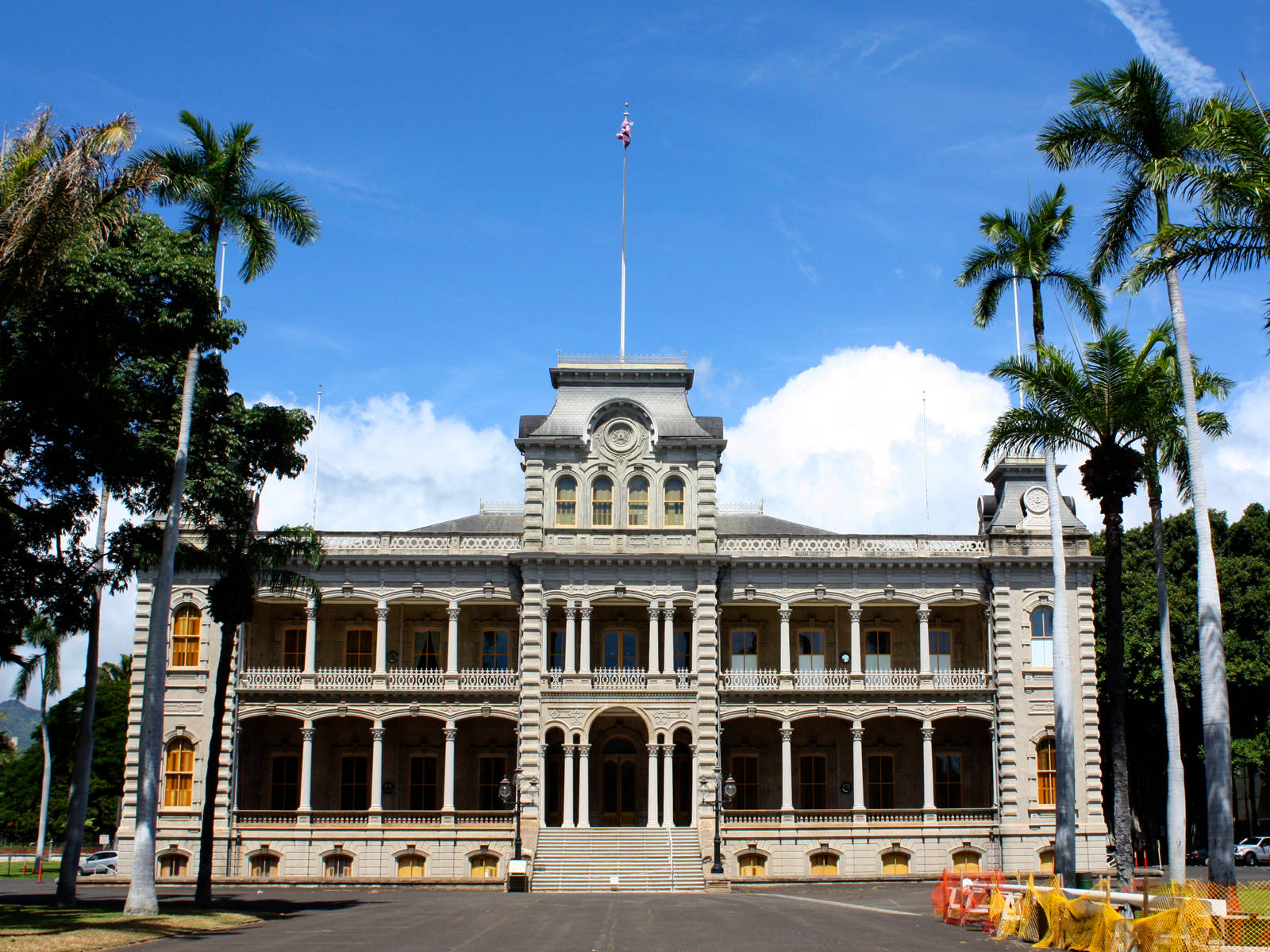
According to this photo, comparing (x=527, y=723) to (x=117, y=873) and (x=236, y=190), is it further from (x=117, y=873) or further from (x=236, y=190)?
(x=236, y=190)

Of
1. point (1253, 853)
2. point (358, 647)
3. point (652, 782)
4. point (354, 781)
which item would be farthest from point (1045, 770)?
point (358, 647)

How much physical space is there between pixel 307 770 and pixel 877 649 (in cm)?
2076

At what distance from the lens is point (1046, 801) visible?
141 feet

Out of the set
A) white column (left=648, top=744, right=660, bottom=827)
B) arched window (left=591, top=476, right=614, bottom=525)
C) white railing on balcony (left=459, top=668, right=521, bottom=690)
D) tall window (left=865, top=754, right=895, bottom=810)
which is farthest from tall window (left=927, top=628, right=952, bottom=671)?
white railing on balcony (left=459, top=668, right=521, bottom=690)

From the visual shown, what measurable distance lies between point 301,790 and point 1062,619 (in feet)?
86.0

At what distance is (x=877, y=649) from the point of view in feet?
152

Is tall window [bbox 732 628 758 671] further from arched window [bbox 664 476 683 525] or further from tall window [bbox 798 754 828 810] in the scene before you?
arched window [bbox 664 476 683 525]

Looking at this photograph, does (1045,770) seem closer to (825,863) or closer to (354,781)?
(825,863)

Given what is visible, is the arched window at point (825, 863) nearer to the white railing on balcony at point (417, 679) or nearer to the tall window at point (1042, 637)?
the tall window at point (1042, 637)

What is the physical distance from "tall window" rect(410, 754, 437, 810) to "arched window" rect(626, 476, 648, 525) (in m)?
11.3

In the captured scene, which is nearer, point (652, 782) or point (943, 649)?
point (652, 782)

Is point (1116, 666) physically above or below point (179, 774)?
above

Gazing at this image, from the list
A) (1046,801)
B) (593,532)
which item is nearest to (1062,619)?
(1046,801)

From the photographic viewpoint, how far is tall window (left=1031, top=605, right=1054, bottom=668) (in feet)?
144
